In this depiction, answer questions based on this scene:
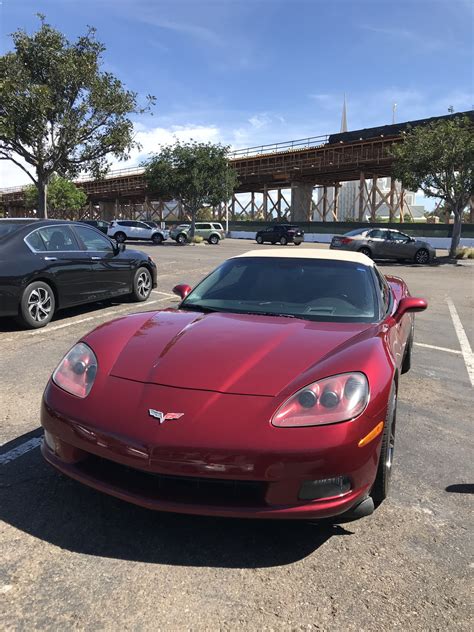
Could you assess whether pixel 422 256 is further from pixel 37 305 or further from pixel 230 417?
pixel 230 417

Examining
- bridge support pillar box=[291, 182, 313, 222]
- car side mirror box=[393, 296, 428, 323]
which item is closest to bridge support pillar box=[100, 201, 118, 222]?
bridge support pillar box=[291, 182, 313, 222]

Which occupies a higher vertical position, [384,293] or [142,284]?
[384,293]

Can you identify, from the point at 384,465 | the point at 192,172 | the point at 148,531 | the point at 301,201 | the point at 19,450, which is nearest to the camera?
the point at 148,531

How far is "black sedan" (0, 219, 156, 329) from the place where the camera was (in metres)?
6.38

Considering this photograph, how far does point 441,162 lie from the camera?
20.8 meters

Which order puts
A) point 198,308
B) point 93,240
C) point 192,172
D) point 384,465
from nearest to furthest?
point 384,465
point 198,308
point 93,240
point 192,172

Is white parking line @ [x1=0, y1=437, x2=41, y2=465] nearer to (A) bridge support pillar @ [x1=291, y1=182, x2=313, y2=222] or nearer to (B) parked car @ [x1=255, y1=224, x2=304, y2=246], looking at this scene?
(B) parked car @ [x1=255, y1=224, x2=304, y2=246]

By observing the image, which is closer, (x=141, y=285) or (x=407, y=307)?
(x=407, y=307)

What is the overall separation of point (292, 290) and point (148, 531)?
199cm

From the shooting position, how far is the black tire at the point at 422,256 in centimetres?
2191

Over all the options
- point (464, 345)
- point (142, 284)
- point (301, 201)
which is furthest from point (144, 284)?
point (301, 201)

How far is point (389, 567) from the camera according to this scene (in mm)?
2273

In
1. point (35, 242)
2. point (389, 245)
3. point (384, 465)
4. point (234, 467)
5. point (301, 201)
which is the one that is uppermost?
point (301, 201)

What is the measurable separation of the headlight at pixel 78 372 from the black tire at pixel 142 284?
19.9 feet
